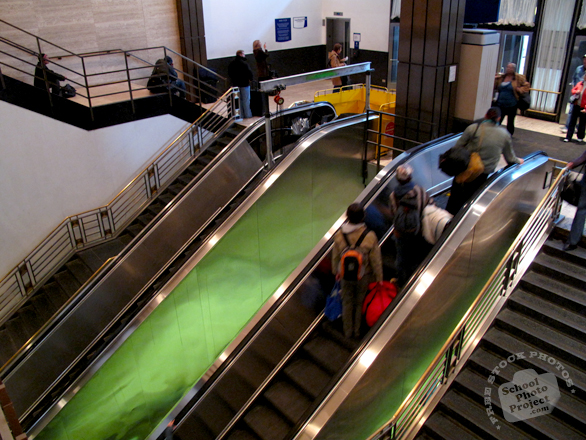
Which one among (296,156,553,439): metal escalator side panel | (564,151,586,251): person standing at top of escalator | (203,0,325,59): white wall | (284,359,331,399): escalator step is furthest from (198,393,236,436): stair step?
(203,0,325,59): white wall

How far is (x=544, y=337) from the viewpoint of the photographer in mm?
4598

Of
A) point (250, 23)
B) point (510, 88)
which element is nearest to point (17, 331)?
point (510, 88)

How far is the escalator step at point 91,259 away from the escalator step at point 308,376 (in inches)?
182

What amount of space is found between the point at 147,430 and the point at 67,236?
4.95 m

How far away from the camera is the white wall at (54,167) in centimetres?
839

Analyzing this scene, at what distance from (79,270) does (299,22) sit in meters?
10.5

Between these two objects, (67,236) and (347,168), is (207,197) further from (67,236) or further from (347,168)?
(67,236)

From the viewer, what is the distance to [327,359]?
16.7ft

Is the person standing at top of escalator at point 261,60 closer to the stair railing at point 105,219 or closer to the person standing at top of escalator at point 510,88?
the stair railing at point 105,219

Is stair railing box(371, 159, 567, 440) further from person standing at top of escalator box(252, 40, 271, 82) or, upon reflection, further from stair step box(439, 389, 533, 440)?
person standing at top of escalator box(252, 40, 271, 82)

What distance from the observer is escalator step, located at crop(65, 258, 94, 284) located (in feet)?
27.1

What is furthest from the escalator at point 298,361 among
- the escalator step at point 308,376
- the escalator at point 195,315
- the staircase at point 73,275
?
the staircase at point 73,275

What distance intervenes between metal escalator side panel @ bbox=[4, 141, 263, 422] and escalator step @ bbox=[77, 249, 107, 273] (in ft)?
4.29

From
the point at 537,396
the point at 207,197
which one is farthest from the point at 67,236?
the point at 537,396
